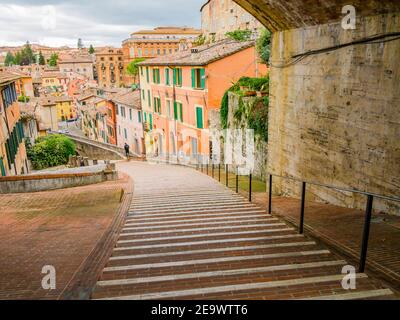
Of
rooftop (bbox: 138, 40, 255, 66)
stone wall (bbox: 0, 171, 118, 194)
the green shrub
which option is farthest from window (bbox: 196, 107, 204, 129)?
the green shrub

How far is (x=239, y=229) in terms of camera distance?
6035 millimetres

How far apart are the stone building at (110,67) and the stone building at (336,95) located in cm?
9205

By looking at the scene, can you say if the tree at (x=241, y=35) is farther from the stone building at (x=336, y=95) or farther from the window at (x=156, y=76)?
the stone building at (x=336, y=95)

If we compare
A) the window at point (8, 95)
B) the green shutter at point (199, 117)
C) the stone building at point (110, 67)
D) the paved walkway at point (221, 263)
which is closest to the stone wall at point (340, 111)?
the paved walkway at point (221, 263)

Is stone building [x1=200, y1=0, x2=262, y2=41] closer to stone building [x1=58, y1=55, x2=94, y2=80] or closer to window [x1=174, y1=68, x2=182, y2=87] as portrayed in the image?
window [x1=174, y1=68, x2=182, y2=87]

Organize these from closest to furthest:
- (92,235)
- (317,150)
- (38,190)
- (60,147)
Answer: (92,235) < (317,150) < (38,190) < (60,147)

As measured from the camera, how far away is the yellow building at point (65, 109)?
70.4m

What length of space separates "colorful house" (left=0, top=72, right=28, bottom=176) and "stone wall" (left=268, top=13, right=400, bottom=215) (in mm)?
12302

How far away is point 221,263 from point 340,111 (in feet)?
14.9

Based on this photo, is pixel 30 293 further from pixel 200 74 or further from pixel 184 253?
pixel 200 74

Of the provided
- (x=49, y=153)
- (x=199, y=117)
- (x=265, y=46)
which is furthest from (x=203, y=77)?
(x=49, y=153)

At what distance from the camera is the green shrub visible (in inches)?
1037
